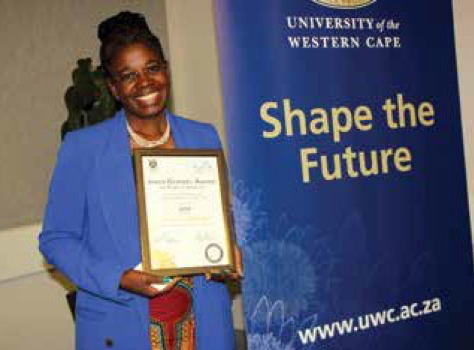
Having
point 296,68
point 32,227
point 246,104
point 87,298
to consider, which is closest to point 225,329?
point 87,298

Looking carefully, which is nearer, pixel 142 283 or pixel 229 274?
pixel 142 283

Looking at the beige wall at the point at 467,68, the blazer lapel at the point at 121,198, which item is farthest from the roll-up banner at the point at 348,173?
the blazer lapel at the point at 121,198

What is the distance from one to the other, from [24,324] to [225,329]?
1706 mm

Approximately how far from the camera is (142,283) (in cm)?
174

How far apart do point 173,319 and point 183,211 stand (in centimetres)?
30

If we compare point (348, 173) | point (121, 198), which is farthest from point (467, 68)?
point (121, 198)

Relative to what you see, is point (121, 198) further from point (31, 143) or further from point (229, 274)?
point (31, 143)

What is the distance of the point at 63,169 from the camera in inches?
72.3

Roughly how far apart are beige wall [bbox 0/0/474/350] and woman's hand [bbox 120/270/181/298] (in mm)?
1599

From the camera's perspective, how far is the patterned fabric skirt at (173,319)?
185 cm

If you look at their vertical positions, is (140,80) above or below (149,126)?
above

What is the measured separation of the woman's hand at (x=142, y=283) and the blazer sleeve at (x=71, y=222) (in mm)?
30

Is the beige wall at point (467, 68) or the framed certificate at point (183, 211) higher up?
the beige wall at point (467, 68)

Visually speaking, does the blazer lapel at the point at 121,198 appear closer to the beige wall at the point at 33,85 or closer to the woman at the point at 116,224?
the woman at the point at 116,224
